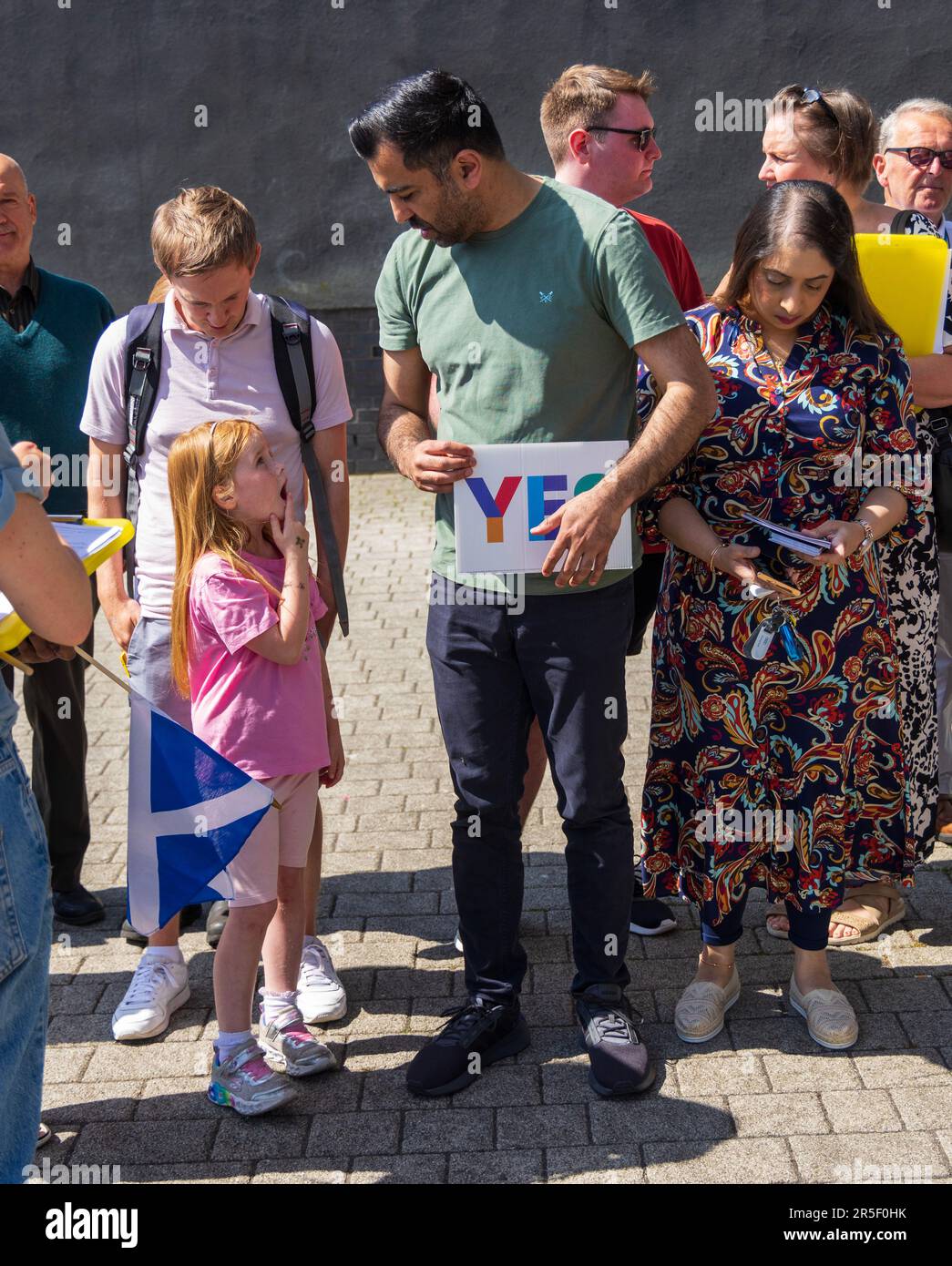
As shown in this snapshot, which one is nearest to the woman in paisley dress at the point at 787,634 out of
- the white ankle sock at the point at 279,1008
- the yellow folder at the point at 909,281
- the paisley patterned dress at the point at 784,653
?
the paisley patterned dress at the point at 784,653

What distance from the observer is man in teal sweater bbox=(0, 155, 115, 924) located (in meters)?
4.38

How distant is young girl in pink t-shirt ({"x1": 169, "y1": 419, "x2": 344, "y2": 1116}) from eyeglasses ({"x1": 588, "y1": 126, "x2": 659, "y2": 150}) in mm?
1707

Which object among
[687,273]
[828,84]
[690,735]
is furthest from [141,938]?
[828,84]

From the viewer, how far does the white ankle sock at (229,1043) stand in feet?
11.3

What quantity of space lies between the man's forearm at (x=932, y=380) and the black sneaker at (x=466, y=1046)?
208 centimetres

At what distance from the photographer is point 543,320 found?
325cm

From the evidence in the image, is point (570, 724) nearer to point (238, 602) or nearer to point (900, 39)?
point (238, 602)

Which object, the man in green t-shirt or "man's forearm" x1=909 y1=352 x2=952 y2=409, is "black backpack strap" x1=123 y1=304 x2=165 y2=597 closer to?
the man in green t-shirt

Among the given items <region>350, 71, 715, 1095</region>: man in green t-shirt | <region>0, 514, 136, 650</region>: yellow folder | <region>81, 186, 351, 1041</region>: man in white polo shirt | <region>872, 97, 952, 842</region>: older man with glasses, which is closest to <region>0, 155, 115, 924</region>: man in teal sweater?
<region>81, 186, 351, 1041</region>: man in white polo shirt

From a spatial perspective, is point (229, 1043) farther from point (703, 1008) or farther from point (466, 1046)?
point (703, 1008)

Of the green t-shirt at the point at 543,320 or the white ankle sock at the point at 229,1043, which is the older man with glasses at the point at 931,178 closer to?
the green t-shirt at the point at 543,320

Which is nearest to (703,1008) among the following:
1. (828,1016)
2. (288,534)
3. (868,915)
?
(828,1016)

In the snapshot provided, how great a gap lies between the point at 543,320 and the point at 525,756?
1139 millimetres

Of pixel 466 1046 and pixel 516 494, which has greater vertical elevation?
pixel 516 494
